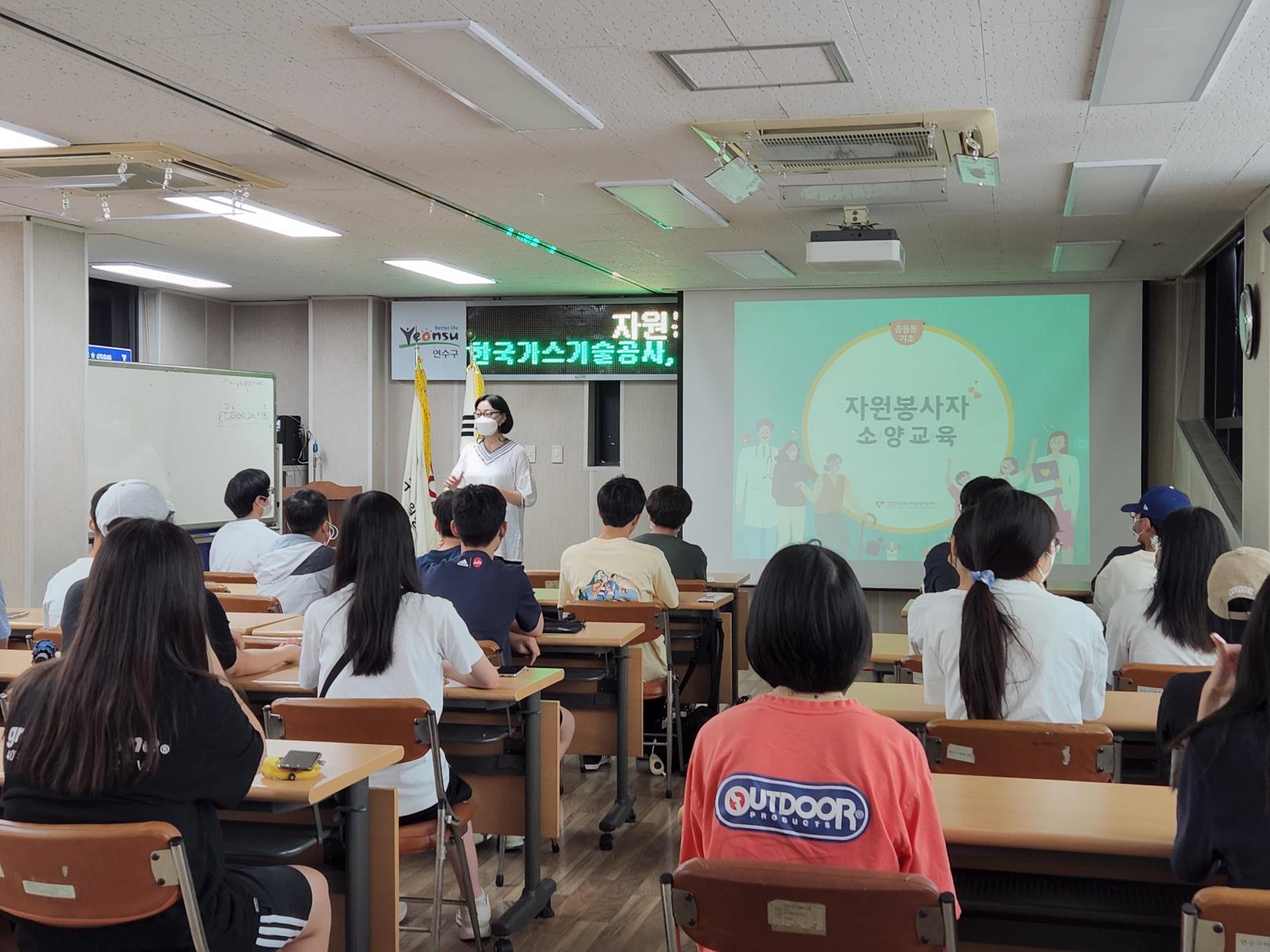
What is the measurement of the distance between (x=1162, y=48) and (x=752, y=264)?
4.37 m

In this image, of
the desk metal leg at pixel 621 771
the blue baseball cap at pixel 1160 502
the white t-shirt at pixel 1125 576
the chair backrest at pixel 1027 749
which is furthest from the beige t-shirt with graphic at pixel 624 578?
the chair backrest at pixel 1027 749

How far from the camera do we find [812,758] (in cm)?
184

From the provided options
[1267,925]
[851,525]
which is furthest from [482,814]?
[851,525]

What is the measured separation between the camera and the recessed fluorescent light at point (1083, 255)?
7.25 m

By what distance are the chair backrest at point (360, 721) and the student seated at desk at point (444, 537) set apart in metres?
1.11

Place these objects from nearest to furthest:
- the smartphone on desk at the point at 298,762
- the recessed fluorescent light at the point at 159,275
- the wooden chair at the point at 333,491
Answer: the smartphone on desk at the point at 298,762 → the recessed fluorescent light at the point at 159,275 → the wooden chair at the point at 333,491

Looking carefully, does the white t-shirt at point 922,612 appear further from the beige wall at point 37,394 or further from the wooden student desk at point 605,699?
the beige wall at point 37,394

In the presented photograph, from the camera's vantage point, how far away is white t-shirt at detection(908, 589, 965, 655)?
3264 mm

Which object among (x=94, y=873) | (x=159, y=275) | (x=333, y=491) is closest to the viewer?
(x=94, y=873)

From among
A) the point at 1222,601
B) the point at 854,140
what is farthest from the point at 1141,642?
the point at 854,140

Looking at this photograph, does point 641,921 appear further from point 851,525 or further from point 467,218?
point 851,525

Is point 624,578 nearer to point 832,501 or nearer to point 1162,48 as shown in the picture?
point 1162,48

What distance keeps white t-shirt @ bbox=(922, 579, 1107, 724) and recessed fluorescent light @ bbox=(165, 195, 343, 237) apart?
4.42 m

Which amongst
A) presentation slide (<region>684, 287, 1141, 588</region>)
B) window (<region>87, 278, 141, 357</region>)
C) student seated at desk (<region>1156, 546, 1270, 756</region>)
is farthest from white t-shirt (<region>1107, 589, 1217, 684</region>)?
window (<region>87, 278, 141, 357</region>)
